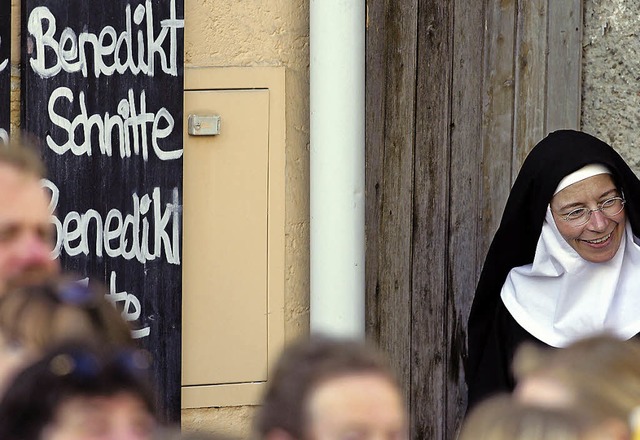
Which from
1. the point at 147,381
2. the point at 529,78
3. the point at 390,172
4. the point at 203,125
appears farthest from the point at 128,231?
the point at 147,381

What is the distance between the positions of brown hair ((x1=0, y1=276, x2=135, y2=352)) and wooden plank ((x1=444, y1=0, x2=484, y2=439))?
218 cm

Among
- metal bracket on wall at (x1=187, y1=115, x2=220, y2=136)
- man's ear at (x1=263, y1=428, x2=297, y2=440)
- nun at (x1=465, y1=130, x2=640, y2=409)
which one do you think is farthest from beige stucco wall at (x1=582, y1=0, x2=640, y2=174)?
man's ear at (x1=263, y1=428, x2=297, y2=440)

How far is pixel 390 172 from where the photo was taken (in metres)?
4.16

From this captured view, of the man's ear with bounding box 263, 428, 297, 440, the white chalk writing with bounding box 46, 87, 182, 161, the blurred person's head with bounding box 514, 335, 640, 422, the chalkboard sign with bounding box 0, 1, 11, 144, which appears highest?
the chalkboard sign with bounding box 0, 1, 11, 144

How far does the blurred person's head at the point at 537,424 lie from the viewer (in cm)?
179

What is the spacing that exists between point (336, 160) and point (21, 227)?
5.26ft

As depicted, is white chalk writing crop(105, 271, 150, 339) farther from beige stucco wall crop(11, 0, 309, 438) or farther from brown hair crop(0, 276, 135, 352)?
brown hair crop(0, 276, 135, 352)

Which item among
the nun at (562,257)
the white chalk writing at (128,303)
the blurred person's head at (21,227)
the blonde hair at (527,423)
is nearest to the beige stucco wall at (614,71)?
the nun at (562,257)

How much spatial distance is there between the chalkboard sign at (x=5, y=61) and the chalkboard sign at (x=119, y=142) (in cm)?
4

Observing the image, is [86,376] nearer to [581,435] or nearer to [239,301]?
[581,435]

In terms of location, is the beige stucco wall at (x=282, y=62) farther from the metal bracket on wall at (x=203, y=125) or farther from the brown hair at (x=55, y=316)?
the brown hair at (x=55, y=316)

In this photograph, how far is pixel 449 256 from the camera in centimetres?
420

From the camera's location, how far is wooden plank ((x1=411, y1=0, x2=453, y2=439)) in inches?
163

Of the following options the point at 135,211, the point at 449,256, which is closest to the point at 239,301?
the point at 135,211
